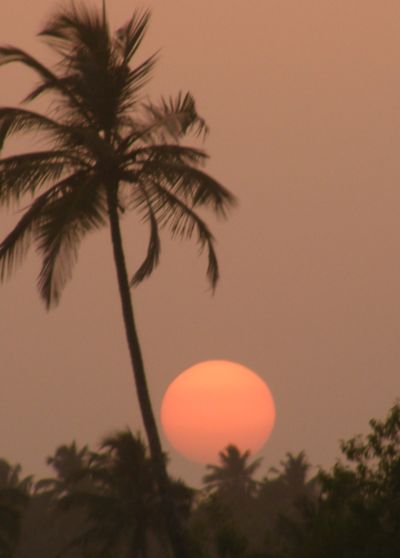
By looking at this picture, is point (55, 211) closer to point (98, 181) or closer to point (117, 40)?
point (98, 181)

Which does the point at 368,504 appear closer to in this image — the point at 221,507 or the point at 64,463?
the point at 221,507

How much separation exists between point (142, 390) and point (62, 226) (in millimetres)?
3406

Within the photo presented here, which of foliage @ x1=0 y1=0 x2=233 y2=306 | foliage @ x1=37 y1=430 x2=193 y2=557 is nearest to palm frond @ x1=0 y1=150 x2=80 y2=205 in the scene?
foliage @ x1=0 y1=0 x2=233 y2=306

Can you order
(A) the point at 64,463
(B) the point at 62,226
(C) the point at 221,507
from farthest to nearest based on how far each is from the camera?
1. (A) the point at 64,463
2. (C) the point at 221,507
3. (B) the point at 62,226

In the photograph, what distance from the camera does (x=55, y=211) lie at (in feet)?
85.6

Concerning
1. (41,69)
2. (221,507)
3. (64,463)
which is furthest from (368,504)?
(64,463)

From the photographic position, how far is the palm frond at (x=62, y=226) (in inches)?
1025

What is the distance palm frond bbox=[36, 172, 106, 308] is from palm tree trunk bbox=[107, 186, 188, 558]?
61 cm

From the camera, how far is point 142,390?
88.6 ft

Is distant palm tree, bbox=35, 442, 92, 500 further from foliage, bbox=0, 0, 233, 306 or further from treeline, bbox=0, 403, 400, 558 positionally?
foliage, bbox=0, 0, 233, 306

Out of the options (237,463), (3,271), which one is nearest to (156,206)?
(3,271)

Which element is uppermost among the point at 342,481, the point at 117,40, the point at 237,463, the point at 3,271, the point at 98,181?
the point at 237,463

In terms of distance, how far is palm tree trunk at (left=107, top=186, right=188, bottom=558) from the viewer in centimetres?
2644

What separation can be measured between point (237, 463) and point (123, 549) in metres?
22.1
